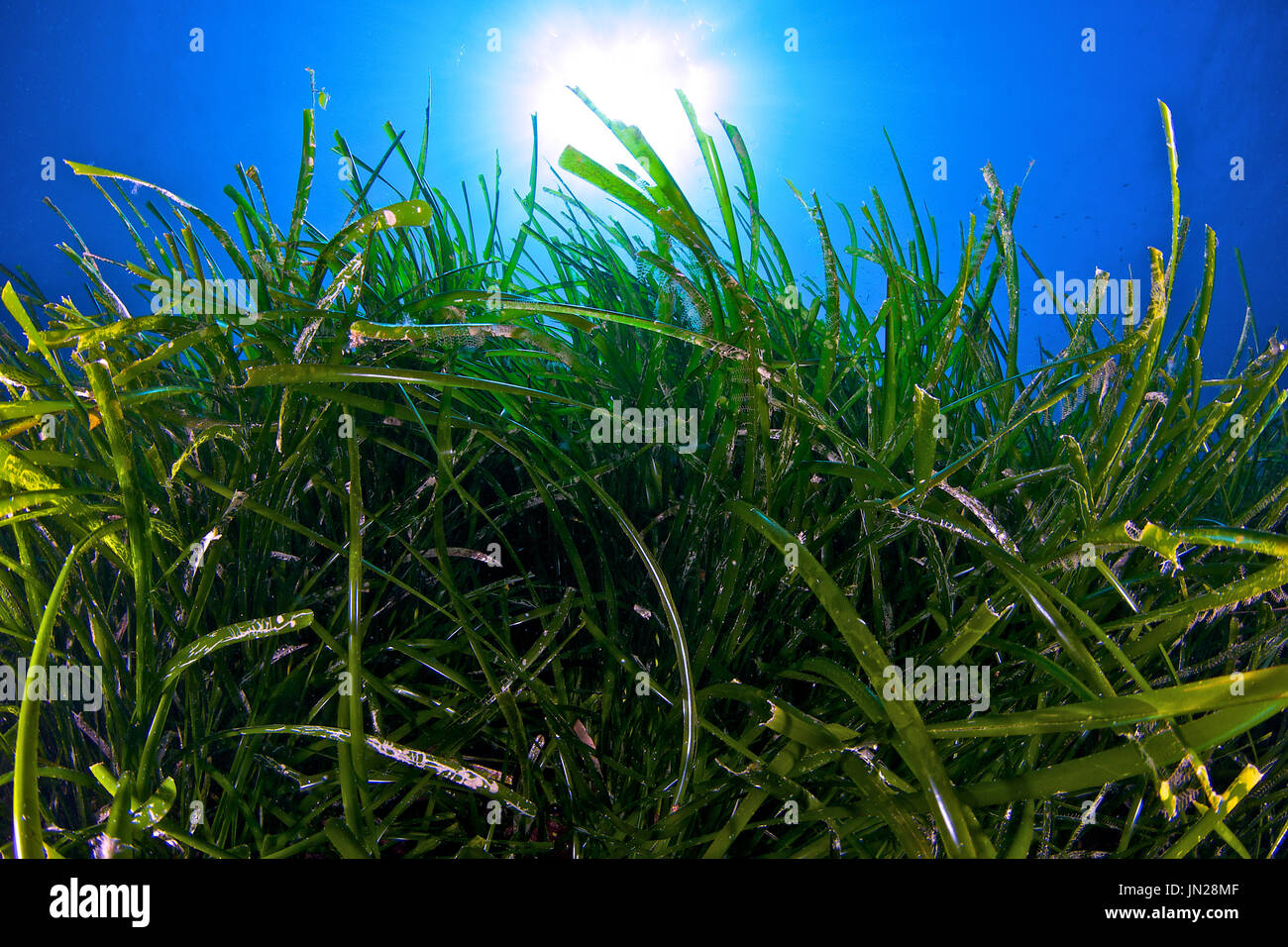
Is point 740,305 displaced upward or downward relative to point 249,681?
upward

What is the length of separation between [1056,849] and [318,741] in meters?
0.21

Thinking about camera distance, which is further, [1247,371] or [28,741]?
[1247,371]

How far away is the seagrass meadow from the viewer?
0.16m

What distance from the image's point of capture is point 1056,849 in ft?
0.66

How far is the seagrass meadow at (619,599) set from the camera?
0.51ft

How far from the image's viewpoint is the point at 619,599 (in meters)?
0.22

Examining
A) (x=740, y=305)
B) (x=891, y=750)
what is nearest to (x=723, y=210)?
(x=740, y=305)

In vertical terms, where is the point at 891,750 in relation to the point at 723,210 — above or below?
below

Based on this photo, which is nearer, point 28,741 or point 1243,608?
point 28,741

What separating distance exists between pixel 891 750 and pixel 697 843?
2.3 inches
